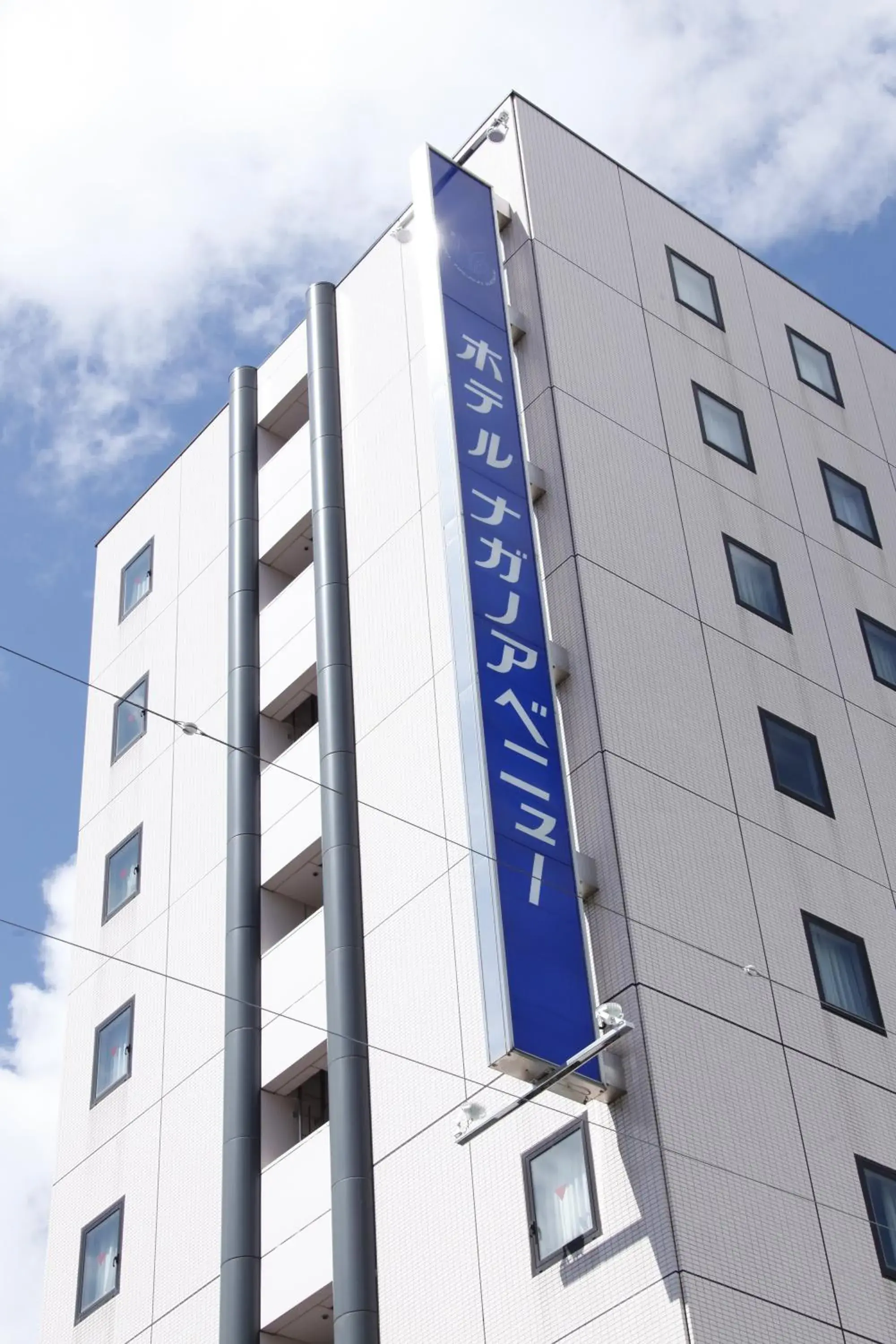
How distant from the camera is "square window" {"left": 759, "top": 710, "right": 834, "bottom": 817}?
89.5ft

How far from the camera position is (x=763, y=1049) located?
915 inches

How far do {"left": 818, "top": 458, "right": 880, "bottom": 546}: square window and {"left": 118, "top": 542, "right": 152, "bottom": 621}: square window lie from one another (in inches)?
590

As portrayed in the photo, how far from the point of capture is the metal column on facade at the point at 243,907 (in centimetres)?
2656

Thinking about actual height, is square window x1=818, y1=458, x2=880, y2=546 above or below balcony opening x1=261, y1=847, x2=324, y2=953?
above

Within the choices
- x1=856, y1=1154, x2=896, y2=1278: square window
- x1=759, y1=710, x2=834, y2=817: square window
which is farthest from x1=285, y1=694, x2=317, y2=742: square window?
x1=856, y1=1154, x2=896, y2=1278: square window

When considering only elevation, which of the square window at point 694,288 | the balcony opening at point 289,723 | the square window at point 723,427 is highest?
the square window at point 694,288

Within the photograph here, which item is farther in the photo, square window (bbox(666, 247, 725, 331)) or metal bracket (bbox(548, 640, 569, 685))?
square window (bbox(666, 247, 725, 331))

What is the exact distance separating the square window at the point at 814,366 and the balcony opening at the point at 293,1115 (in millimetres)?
16879

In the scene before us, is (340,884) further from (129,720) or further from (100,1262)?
(129,720)

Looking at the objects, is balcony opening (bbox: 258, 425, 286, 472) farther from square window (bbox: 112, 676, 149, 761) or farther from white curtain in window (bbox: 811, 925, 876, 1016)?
white curtain in window (bbox: 811, 925, 876, 1016)

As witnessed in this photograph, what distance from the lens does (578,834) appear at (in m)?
24.0

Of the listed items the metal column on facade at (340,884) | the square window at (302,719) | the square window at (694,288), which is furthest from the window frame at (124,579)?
the square window at (694,288)

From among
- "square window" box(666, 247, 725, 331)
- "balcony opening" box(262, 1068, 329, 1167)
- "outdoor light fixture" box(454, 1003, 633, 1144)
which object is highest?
"square window" box(666, 247, 725, 331)

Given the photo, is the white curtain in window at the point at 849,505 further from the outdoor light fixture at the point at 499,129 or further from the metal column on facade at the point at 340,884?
the metal column on facade at the point at 340,884
